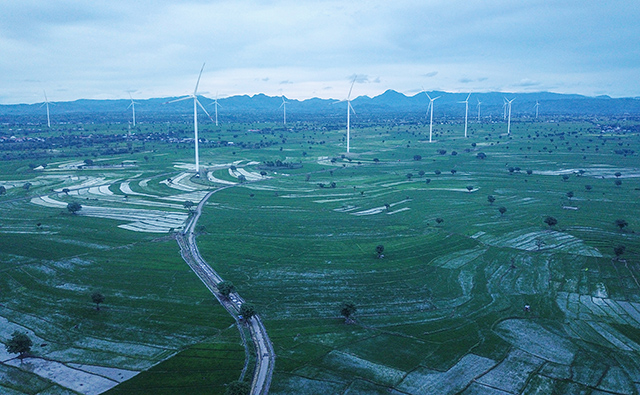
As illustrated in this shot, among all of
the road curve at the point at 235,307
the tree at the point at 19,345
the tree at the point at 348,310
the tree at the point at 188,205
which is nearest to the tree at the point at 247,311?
the road curve at the point at 235,307

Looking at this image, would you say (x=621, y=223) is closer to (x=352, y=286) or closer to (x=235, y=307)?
(x=352, y=286)

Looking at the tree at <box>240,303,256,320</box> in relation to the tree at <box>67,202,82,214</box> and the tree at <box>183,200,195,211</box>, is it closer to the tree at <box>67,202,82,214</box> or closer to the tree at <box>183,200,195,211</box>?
the tree at <box>183,200,195,211</box>

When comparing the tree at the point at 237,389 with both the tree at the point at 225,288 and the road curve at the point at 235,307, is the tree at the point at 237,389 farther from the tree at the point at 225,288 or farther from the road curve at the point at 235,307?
the tree at the point at 225,288

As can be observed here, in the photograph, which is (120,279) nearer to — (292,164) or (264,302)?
(264,302)

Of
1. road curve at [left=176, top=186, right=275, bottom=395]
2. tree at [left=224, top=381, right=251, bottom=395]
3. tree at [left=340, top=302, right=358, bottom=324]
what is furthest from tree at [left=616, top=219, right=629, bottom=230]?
tree at [left=224, top=381, right=251, bottom=395]

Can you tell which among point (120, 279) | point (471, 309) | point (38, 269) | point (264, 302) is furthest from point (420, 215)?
point (38, 269)

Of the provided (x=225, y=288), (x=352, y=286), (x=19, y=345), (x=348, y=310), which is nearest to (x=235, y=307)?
(x=225, y=288)
